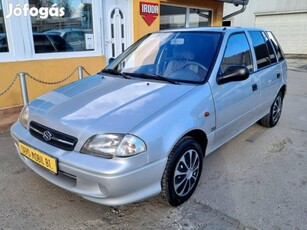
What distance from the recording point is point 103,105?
243 centimetres

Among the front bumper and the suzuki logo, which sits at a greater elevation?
the suzuki logo

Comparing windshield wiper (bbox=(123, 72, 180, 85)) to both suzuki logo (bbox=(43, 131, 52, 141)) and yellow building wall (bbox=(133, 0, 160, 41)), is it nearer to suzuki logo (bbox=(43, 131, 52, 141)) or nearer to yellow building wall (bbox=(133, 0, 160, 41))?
suzuki logo (bbox=(43, 131, 52, 141))

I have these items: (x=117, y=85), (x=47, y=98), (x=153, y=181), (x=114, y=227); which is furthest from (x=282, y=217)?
(x=47, y=98)

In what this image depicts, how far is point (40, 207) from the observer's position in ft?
8.50

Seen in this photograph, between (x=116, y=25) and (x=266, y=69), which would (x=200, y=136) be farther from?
(x=116, y=25)

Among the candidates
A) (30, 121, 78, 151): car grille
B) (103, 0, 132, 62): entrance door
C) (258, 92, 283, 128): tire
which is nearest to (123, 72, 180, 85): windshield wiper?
(30, 121, 78, 151): car grille

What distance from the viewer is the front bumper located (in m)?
2.01

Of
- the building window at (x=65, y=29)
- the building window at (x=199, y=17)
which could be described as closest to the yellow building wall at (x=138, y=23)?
the building window at (x=65, y=29)

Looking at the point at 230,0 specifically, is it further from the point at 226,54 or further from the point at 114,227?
the point at 114,227

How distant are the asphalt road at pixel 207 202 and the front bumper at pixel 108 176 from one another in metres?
0.38

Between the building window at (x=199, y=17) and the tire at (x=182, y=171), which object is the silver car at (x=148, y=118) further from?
the building window at (x=199, y=17)

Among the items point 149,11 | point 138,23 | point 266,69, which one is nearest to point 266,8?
point 149,11

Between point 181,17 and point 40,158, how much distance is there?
23.3 feet

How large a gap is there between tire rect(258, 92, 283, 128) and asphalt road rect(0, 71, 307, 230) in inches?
36.0
